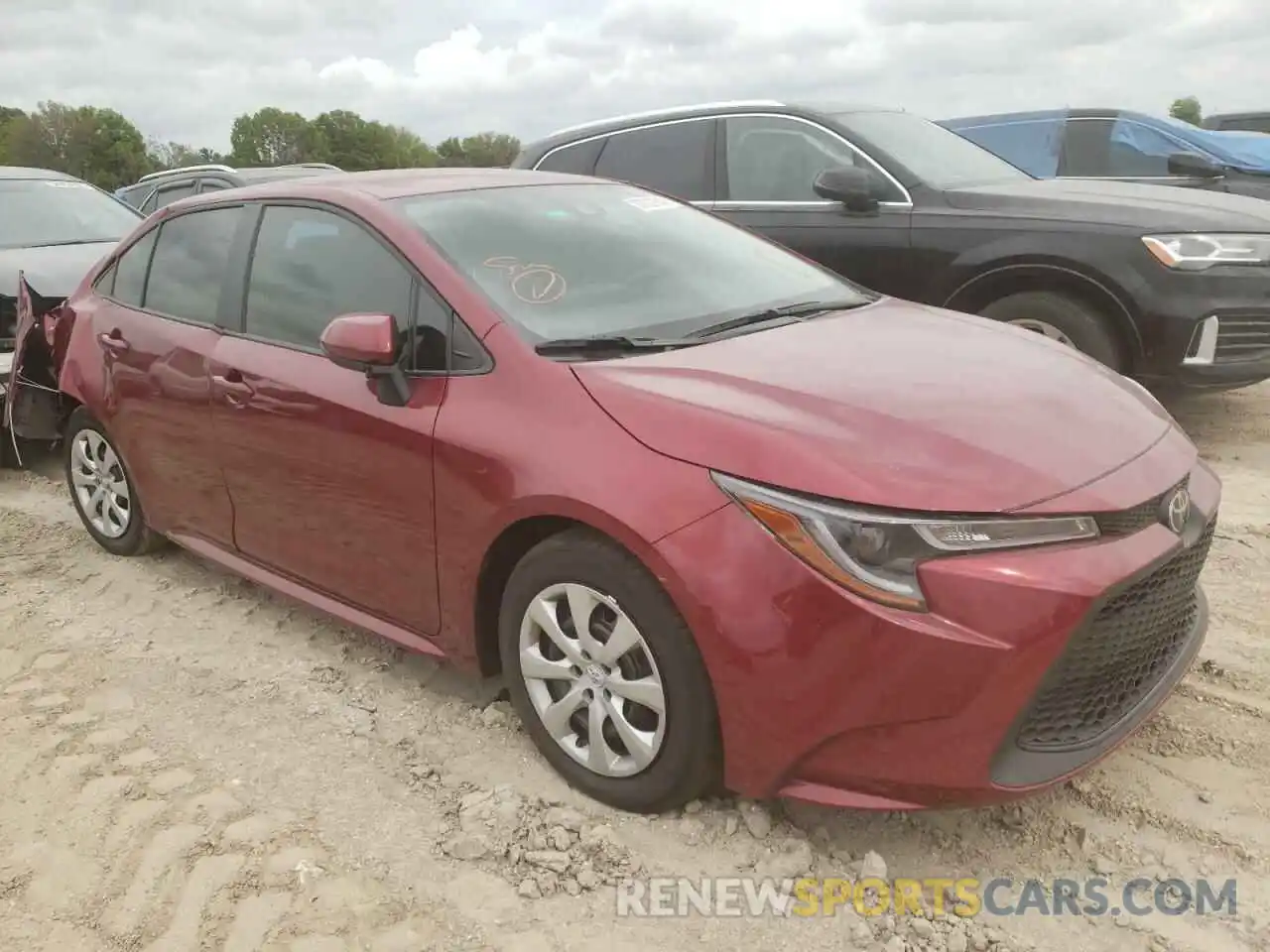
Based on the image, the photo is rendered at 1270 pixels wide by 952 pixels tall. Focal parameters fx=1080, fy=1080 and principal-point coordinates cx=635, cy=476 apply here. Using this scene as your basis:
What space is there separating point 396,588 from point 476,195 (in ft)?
4.27

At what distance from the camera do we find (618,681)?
2.60m

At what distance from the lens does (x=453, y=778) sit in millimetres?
2963

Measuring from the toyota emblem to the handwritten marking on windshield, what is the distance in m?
1.66

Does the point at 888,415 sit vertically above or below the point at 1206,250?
below

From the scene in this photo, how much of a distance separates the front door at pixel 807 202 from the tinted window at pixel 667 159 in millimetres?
139

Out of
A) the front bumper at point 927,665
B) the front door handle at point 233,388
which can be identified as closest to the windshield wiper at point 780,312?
the front bumper at point 927,665

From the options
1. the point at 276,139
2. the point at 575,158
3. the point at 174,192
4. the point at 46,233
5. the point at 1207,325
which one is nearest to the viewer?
the point at 1207,325

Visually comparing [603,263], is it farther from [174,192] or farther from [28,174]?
[174,192]

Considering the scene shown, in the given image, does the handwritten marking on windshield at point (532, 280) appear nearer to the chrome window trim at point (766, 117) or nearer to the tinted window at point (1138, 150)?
the chrome window trim at point (766, 117)

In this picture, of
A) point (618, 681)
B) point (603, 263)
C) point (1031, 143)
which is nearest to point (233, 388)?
point (603, 263)

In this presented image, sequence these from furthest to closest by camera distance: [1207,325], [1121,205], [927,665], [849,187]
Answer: [849,187]
[1121,205]
[1207,325]
[927,665]

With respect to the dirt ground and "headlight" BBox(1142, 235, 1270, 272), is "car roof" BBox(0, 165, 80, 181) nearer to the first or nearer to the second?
the dirt ground

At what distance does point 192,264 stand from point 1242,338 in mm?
4637

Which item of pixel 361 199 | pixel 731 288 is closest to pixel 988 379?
pixel 731 288
